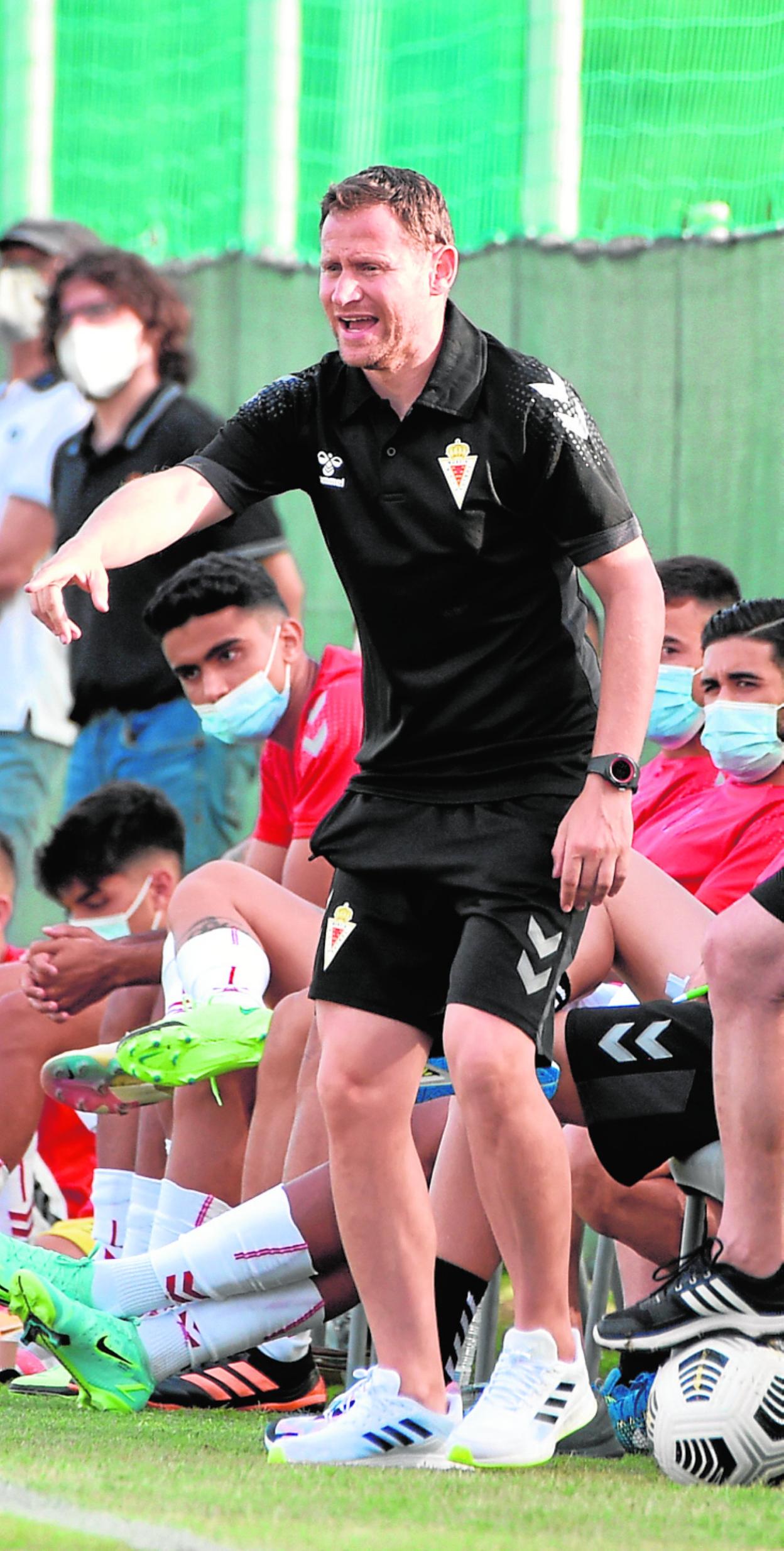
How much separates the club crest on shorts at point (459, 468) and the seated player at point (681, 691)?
162cm

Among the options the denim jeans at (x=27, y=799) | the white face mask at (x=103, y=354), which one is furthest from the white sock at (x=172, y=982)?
the white face mask at (x=103, y=354)

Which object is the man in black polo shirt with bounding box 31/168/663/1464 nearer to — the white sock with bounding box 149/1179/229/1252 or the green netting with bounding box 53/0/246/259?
the white sock with bounding box 149/1179/229/1252

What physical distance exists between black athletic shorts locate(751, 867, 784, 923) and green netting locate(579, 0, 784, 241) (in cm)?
331

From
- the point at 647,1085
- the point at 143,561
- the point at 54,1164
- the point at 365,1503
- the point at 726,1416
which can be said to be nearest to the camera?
the point at 365,1503

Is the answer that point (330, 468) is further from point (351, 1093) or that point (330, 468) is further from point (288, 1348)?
point (288, 1348)

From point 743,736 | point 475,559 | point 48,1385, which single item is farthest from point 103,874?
point 475,559

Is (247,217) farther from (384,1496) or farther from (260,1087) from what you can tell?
(384,1496)

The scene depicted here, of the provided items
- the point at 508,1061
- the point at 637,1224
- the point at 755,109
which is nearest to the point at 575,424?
the point at 508,1061

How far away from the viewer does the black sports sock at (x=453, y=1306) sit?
298 centimetres

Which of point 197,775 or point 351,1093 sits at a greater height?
point 351,1093

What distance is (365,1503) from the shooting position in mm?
2268

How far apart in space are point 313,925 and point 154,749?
2.42 m

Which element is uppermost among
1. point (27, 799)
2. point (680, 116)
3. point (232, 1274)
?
point (680, 116)

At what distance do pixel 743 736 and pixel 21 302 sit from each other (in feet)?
12.9
